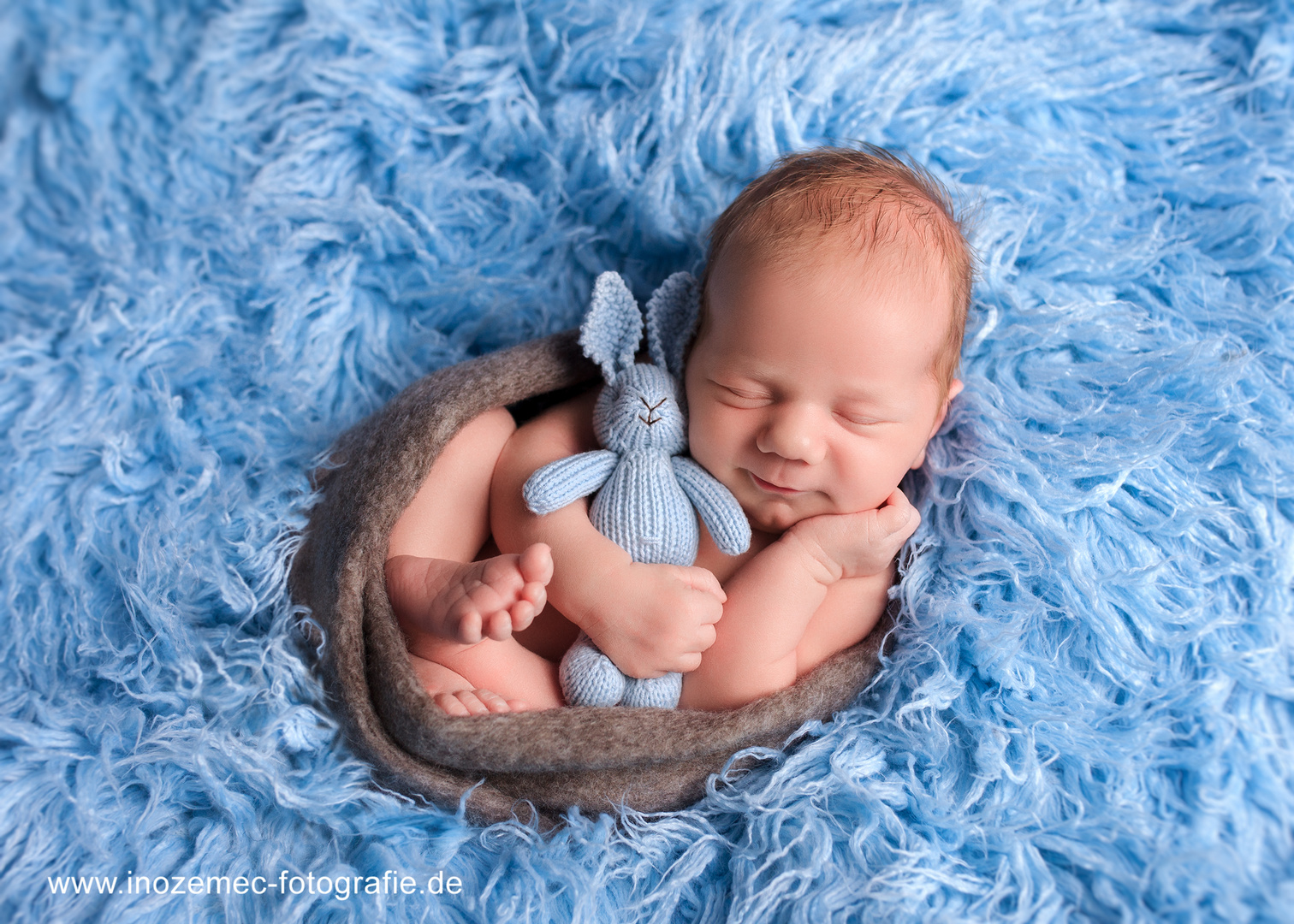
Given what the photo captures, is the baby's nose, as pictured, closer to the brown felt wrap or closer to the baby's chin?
the baby's chin

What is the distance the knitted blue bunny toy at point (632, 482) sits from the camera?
3.34ft

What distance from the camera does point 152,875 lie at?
3.01ft

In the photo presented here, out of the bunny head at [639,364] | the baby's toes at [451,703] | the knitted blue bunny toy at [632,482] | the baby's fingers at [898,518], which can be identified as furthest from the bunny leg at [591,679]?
the baby's fingers at [898,518]

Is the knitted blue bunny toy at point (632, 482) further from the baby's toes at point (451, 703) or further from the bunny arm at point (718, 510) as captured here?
the baby's toes at point (451, 703)

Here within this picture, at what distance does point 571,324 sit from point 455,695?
541 mm

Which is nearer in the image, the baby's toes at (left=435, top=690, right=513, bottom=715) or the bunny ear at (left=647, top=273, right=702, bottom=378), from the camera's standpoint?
the baby's toes at (left=435, top=690, right=513, bottom=715)

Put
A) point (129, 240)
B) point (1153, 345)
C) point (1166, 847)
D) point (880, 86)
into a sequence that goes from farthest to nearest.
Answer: point (129, 240)
point (880, 86)
point (1153, 345)
point (1166, 847)

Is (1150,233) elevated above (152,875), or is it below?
above

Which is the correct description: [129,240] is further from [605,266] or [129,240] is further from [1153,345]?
[1153,345]

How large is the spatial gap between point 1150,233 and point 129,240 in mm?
1424

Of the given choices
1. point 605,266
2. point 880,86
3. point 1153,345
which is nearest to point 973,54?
point 880,86

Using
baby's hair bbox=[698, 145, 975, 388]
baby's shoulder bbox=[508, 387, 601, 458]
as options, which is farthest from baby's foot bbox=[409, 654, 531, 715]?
baby's hair bbox=[698, 145, 975, 388]

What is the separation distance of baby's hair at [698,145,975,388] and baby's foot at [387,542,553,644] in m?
0.39

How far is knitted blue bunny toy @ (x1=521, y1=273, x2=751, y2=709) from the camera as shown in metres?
1.02
